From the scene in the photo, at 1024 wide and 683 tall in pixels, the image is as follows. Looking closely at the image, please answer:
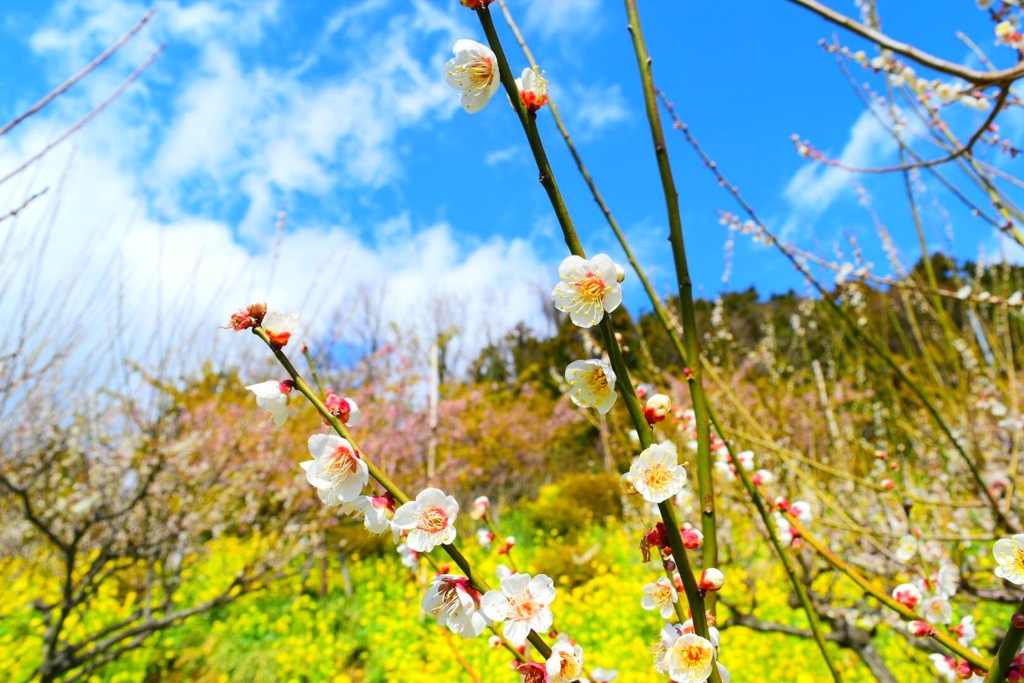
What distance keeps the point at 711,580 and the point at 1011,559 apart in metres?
0.37

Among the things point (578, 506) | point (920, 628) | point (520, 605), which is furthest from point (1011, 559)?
point (578, 506)

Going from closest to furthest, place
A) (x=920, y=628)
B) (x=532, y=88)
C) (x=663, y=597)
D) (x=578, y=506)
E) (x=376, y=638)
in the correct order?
(x=532, y=88) < (x=663, y=597) < (x=920, y=628) < (x=376, y=638) < (x=578, y=506)

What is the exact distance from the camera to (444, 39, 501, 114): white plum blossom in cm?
64

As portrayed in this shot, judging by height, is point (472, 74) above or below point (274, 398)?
above

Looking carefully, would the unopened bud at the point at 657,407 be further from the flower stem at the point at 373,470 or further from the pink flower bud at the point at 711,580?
the flower stem at the point at 373,470

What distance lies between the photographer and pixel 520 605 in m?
0.70

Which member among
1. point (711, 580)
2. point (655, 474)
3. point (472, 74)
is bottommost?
point (711, 580)

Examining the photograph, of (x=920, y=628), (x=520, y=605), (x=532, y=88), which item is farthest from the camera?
(x=920, y=628)

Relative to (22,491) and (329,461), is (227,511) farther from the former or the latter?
(329,461)

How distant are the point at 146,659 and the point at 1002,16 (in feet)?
23.2

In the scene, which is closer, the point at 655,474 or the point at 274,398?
the point at 655,474

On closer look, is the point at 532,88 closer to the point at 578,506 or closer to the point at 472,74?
the point at 472,74

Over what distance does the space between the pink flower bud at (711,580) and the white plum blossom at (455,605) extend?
0.84 ft

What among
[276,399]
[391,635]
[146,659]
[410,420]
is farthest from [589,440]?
[276,399]
